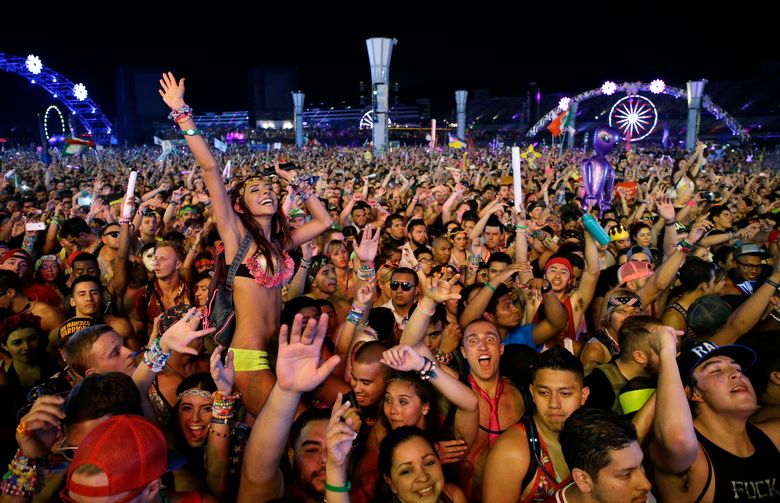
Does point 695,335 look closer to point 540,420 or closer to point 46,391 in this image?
point 540,420

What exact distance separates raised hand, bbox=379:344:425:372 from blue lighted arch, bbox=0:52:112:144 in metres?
44.3

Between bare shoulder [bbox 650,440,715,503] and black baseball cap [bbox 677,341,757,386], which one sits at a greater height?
black baseball cap [bbox 677,341,757,386]

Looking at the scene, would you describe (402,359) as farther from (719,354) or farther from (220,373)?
(719,354)

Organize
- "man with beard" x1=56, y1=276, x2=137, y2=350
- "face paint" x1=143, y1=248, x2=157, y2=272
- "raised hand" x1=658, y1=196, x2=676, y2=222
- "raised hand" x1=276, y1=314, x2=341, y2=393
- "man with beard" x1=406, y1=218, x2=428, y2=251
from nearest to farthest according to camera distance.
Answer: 1. "raised hand" x1=276, y1=314, x2=341, y2=393
2. "man with beard" x1=56, y1=276, x2=137, y2=350
3. "face paint" x1=143, y1=248, x2=157, y2=272
4. "raised hand" x1=658, y1=196, x2=676, y2=222
5. "man with beard" x1=406, y1=218, x2=428, y2=251

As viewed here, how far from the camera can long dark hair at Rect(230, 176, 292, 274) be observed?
3.36 m

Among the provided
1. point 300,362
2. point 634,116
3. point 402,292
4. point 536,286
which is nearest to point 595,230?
point 536,286

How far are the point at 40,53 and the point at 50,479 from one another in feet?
220

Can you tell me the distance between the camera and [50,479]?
2.27 meters

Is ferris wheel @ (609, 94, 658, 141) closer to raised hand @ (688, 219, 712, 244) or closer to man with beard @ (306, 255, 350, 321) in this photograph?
raised hand @ (688, 219, 712, 244)

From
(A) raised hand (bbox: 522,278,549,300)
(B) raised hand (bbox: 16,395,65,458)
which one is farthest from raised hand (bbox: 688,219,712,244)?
(B) raised hand (bbox: 16,395,65,458)

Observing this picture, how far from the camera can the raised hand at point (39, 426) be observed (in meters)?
2.10

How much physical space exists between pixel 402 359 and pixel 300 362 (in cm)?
54

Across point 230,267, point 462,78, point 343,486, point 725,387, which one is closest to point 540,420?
point 725,387

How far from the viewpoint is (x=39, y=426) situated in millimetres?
2105
